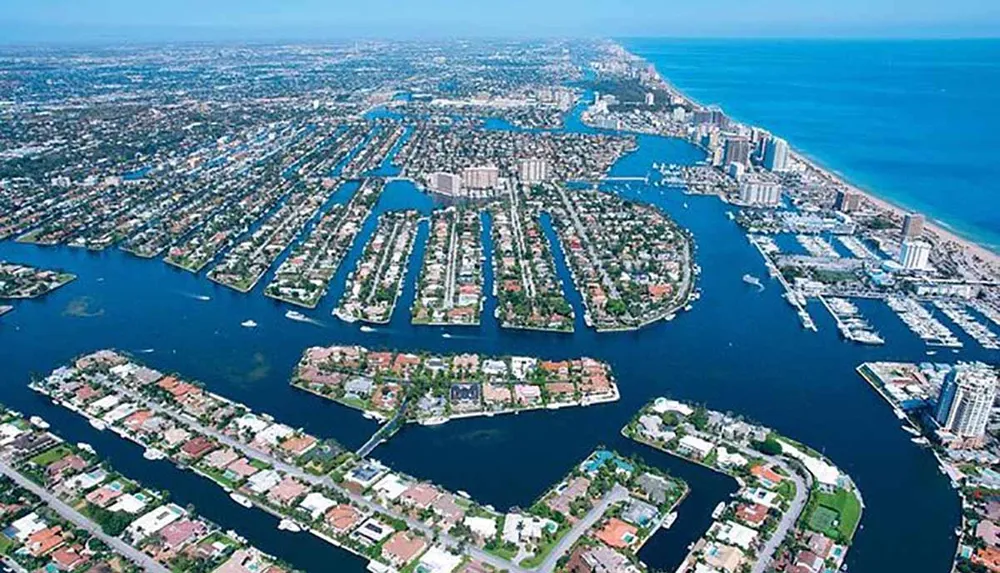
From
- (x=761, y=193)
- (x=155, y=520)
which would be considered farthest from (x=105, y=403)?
(x=761, y=193)

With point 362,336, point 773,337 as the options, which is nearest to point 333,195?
point 362,336

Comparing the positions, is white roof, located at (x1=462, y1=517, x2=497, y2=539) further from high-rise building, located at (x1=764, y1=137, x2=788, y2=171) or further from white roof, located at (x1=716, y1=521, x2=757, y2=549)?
high-rise building, located at (x1=764, y1=137, x2=788, y2=171)

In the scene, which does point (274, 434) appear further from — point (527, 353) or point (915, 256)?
point (915, 256)

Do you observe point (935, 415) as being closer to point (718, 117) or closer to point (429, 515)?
point (429, 515)

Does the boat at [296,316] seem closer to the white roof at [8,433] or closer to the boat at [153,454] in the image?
the boat at [153,454]

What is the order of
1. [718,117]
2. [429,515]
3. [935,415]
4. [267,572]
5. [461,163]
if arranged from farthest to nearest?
[718,117]
[461,163]
[935,415]
[429,515]
[267,572]

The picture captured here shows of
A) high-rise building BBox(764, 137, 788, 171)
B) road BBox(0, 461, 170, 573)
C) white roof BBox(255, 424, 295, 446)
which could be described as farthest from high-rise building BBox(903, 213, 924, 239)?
road BBox(0, 461, 170, 573)
